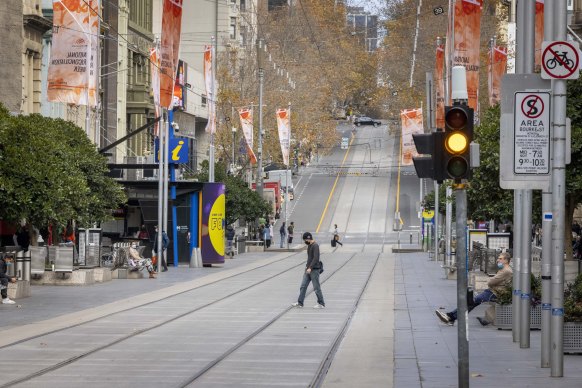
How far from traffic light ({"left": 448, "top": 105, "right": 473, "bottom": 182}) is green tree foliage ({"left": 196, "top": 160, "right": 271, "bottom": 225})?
197ft

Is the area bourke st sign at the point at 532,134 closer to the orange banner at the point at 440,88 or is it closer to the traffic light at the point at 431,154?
the traffic light at the point at 431,154

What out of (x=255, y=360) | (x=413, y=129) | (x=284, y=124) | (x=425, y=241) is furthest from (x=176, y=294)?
(x=425, y=241)

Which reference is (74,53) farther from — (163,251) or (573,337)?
(573,337)

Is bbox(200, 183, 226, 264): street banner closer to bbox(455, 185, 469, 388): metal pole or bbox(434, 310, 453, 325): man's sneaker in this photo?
bbox(434, 310, 453, 325): man's sneaker

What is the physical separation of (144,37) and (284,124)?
11.5 meters

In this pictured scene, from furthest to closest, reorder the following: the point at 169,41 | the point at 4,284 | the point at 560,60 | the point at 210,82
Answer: the point at 210,82 → the point at 169,41 → the point at 4,284 → the point at 560,60

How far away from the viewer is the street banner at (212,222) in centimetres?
5212

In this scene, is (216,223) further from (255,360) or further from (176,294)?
(255,360)

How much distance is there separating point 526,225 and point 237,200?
2145 inches

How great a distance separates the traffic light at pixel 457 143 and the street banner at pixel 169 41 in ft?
80.7

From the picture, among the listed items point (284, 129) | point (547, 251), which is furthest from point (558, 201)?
point (284, 129)

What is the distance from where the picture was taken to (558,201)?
17125mm

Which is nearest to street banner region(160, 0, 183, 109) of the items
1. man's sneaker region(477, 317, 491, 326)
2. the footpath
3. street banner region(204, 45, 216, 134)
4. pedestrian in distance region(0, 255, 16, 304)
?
pedestrian in distance region(0, 255, 16, 304)

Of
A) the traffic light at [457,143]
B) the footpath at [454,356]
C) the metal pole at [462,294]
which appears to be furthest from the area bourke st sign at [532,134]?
the traffic light at [457,143]
